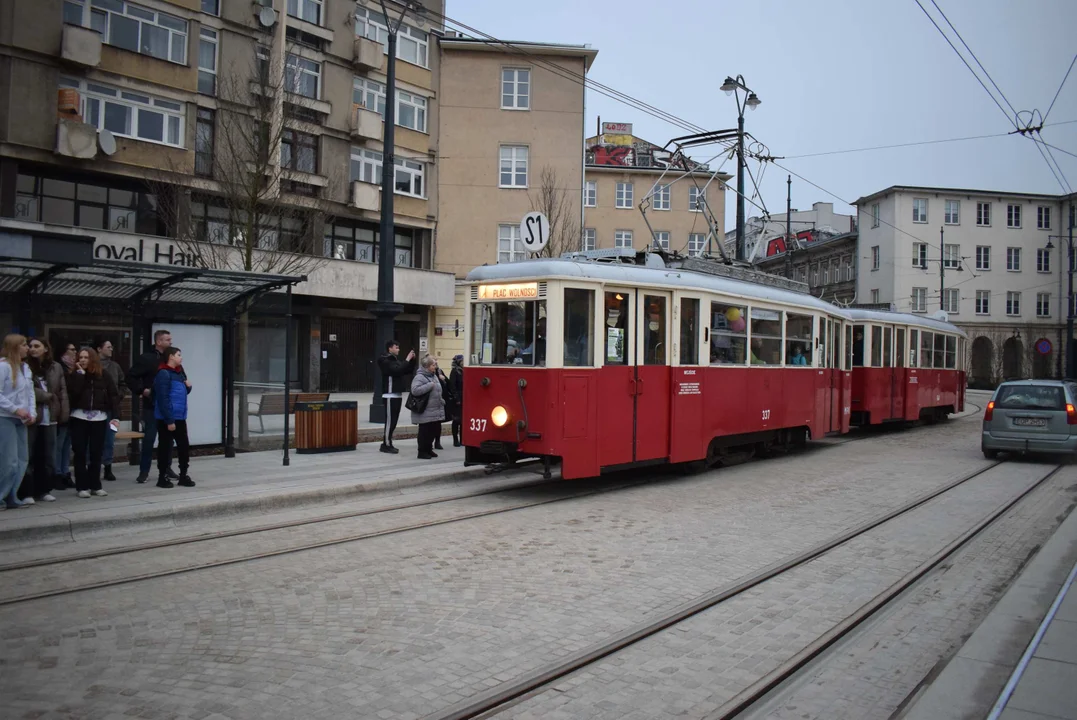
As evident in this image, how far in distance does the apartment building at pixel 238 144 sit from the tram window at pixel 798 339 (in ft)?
33.1

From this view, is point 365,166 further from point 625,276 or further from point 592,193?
point 625,276

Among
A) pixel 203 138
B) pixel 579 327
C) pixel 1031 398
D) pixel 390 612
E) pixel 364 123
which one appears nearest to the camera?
pixel 390 612

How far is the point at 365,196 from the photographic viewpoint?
3183 centimetres

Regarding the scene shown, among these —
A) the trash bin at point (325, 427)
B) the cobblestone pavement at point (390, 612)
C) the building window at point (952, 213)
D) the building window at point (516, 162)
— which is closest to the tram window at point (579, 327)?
the cobblestone pavement at point (390, 612)

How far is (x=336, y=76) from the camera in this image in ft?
103

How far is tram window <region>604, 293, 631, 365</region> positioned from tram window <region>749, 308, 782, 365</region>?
139 inches

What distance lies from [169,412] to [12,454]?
6.29 ft

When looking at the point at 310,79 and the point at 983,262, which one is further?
the point at 983,262

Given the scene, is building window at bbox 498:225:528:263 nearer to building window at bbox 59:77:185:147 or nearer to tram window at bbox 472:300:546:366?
building window at bbox 59:77:185:147

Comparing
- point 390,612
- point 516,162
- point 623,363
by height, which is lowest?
point 390,612

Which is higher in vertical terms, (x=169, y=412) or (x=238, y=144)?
(x=238, y=144)

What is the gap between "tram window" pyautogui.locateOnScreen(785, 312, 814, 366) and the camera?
592 inches

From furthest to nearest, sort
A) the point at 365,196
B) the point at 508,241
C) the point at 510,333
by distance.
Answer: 1. the point at 508,241
2. the point at 365,196
3. the point at 510,333

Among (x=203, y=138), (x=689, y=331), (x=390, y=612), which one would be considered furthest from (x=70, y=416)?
(x=203, y=138)
